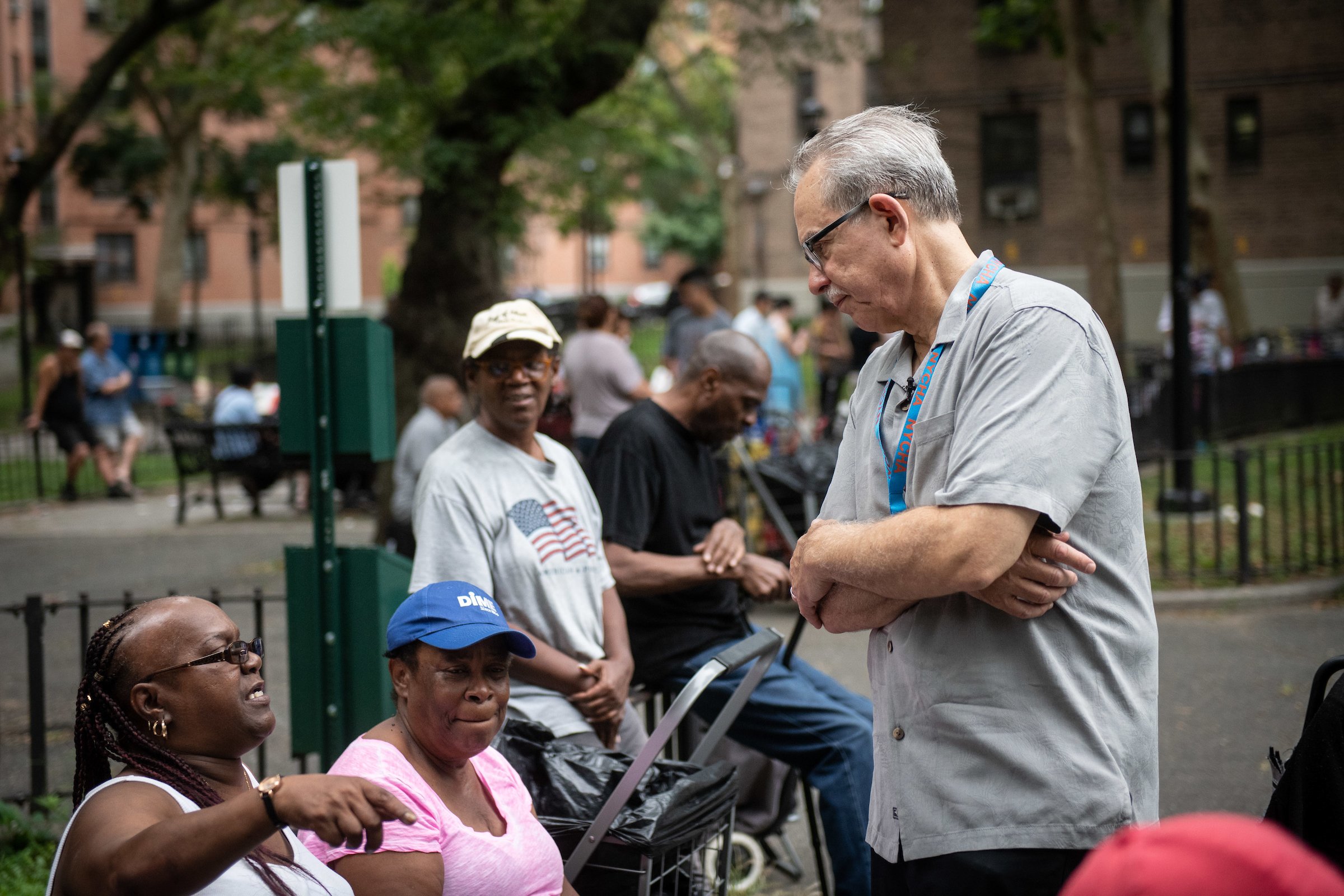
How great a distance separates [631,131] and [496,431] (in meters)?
10.6

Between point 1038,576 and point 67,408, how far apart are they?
1549 centimetres

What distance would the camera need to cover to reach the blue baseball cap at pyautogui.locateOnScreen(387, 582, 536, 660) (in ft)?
9.14

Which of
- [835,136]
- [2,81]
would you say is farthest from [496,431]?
[2,81]

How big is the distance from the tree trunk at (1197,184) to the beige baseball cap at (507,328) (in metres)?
14.0

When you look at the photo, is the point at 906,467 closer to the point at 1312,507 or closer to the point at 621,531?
the point at 621,531

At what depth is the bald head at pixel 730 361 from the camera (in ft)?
14.0

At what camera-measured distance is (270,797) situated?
6.49ft

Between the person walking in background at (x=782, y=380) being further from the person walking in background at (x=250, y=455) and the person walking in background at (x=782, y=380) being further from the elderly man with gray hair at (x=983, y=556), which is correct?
the elderly man with gray hair at (x=983, y=556)

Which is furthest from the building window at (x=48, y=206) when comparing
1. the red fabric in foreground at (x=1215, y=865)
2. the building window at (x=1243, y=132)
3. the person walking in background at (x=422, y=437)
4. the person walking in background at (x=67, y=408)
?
the red fabric in foreground at (x=1215, y=865)

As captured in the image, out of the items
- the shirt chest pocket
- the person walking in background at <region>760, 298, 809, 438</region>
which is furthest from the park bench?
the shirt chest pocket

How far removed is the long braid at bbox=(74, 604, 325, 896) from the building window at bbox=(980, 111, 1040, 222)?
2952 centimetres

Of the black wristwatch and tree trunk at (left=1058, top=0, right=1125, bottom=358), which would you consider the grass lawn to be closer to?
the black wristwatch

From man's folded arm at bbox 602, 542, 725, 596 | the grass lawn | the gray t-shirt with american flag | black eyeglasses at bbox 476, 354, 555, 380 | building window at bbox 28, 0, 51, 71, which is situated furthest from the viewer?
building window at bbox 28, 0, 51, 71

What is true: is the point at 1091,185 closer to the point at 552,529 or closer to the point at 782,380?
the point at 782,380
